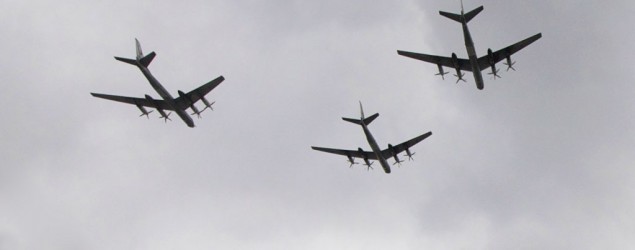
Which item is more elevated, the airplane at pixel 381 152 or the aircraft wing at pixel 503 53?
the aircraft wing at pixel 503 53

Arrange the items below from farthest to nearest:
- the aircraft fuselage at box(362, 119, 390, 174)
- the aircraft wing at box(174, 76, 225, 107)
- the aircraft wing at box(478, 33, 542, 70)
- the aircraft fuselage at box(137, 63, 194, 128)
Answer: the aircraft wing at box(174, 76, 225, 107) → the aircraft fuselage at box(362, 119, 390, 174) → the aircraft wing at box(478, 33, 542, 70) → the aircraft fuselage at box(137, 63, 194, 128)

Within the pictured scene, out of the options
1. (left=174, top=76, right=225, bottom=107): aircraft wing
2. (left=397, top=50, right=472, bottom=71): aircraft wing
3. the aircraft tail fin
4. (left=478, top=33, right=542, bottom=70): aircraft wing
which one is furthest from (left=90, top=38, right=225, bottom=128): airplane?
(left=478, top=33, right=542, bottom=70): aircraft wing

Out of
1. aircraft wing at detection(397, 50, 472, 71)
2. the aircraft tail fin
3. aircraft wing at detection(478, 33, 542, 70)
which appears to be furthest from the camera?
aircraft wing at detection(397, 50, 472, 71)

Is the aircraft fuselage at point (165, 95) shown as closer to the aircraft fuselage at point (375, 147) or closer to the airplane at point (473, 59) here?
the aircraft fuselage at point (375, 147)

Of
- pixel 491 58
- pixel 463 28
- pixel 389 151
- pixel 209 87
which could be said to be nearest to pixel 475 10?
pixel 463 28

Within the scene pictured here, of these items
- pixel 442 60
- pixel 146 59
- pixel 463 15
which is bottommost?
pixel 146 59

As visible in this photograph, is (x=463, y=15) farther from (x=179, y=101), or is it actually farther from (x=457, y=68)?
(x=179, y=101)

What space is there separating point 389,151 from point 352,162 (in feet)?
14.4

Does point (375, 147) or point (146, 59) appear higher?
point (146, 59)

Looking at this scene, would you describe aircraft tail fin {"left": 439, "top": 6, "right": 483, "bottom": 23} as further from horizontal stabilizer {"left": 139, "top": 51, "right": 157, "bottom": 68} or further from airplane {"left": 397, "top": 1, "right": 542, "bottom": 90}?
horizontal stabilizer {"left": 139, "top": 51, "right": 157, "bottom": 68}

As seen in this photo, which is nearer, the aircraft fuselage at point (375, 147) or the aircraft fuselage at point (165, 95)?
the aircraft fuselage at point (165, 95)

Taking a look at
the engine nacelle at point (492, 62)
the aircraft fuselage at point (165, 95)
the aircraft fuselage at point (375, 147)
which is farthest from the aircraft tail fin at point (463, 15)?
the aircraft fuselage at point (165, 95)

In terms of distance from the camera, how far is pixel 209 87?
220 ft

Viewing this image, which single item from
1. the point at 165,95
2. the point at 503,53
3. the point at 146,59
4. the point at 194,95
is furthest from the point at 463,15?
the point at 165,95
